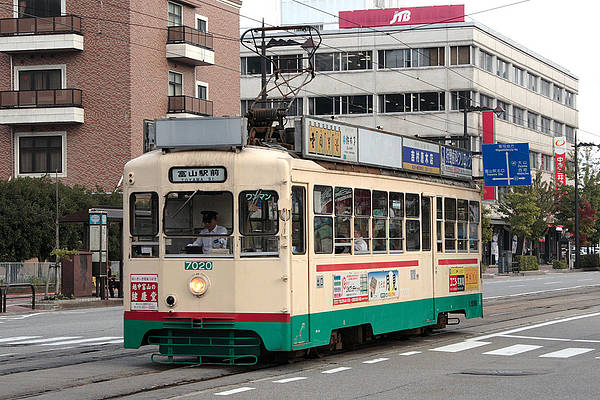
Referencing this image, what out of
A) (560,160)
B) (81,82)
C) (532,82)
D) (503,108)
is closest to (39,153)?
(81,82)

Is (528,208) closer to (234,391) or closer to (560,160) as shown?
(560,160)

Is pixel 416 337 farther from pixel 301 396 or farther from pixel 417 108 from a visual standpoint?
pixel 417 108

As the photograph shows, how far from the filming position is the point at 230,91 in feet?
176

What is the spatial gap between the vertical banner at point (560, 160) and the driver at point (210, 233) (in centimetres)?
6707

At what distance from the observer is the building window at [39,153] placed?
46.9 metres

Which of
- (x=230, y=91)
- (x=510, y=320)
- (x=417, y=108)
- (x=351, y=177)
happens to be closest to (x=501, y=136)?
(x=417, y=108)

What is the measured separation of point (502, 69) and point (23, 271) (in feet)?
167

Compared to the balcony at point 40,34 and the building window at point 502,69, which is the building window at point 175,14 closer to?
the balcony at point 40,34

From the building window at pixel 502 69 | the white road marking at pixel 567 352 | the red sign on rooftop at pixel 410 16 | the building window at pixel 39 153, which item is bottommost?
the white road marking at pixel 567 352

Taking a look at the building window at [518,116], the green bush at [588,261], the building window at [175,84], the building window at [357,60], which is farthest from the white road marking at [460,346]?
the building window at [518,116]

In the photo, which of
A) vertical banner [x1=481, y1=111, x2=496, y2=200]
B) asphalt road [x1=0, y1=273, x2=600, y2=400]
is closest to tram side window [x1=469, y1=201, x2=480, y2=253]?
asphalt road [x1=0, y1=273, x2=600, y2=400]

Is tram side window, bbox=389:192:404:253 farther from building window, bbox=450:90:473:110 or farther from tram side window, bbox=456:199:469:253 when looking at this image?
building window, bbox=450:90:473:110

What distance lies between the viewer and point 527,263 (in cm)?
6519

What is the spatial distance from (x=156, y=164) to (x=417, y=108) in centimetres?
6255
